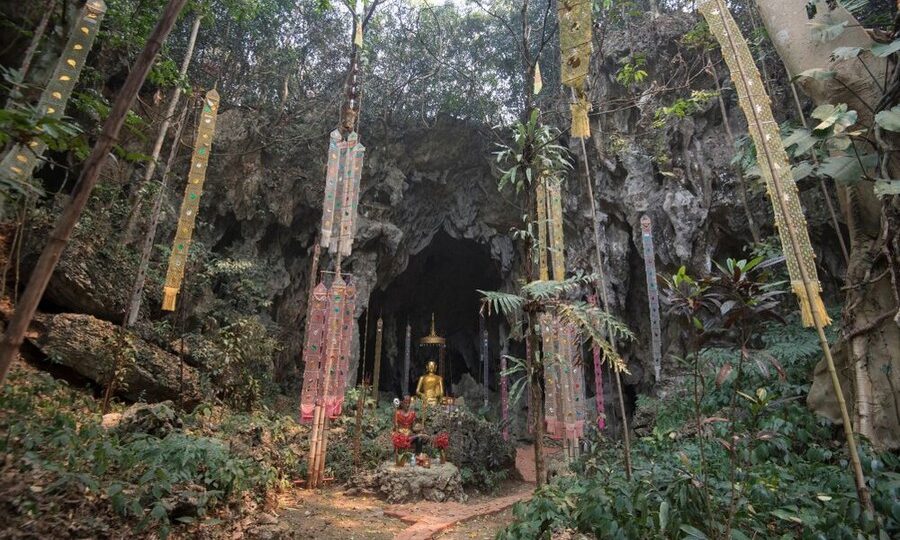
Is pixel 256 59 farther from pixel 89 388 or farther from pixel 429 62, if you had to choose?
pixel 89 388

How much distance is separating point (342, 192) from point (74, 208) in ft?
16.5

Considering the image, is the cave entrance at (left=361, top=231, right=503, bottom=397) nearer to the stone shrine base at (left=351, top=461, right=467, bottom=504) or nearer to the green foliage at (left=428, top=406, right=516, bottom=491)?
the green foliage at (left=428, top=406, right=516, bottom=491)

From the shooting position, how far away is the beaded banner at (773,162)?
7.39 feet

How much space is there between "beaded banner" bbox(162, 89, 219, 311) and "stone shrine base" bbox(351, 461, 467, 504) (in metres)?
3.32

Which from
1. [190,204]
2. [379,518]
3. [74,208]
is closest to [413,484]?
[379,518]

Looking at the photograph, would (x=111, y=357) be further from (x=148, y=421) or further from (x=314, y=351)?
(x=314, y=351)

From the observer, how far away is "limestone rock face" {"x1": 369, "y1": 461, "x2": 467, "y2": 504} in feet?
19.0

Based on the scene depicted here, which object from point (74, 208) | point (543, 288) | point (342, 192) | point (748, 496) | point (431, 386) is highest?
point (342, 192)

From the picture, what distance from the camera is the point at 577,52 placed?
319 centimetres

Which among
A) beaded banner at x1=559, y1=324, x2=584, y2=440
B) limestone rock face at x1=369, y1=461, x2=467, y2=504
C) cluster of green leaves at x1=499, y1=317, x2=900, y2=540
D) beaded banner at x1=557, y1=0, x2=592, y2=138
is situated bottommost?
limestone rock face at x1=369, y1=461, x2=467, y2=504

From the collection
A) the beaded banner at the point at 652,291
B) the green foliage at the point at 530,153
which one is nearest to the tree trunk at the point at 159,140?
the green foliage at the point at 530,153

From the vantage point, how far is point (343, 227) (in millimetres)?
6031

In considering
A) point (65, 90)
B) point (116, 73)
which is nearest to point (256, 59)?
point (116, 73)

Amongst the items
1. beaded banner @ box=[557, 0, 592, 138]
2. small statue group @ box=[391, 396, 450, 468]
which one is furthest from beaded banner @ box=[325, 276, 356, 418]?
beaded banner @ box=[557, 0, 592, 138]
